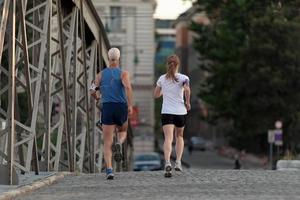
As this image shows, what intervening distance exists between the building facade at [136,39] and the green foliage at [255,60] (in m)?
22.1

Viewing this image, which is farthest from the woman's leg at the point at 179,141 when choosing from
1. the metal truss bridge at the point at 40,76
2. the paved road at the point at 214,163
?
the paved road at the point at 214,163

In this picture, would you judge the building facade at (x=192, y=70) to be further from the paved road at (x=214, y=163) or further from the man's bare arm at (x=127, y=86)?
the man's bare arm at (x=127, y=86)

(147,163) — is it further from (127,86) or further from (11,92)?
(11,92)

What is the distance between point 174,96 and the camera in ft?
44.2

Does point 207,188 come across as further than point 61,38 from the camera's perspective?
No

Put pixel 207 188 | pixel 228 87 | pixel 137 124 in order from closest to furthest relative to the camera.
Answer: pixel 207 188
pixel 228 87
pixel 137 124

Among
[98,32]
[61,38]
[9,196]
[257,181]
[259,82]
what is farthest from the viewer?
[259,82]

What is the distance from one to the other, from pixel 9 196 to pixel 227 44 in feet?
154

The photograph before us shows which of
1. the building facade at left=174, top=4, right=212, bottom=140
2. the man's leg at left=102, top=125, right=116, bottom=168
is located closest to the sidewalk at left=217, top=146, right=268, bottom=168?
the building facade at left=174, top=4, right=212, bottom=140

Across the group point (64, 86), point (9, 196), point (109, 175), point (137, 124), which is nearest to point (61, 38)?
point (64, 86)

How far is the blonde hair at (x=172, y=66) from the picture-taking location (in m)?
13.3

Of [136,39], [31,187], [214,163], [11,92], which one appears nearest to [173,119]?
[11,92]

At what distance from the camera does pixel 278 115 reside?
54188mm

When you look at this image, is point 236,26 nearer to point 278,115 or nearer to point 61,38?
point 278,115
